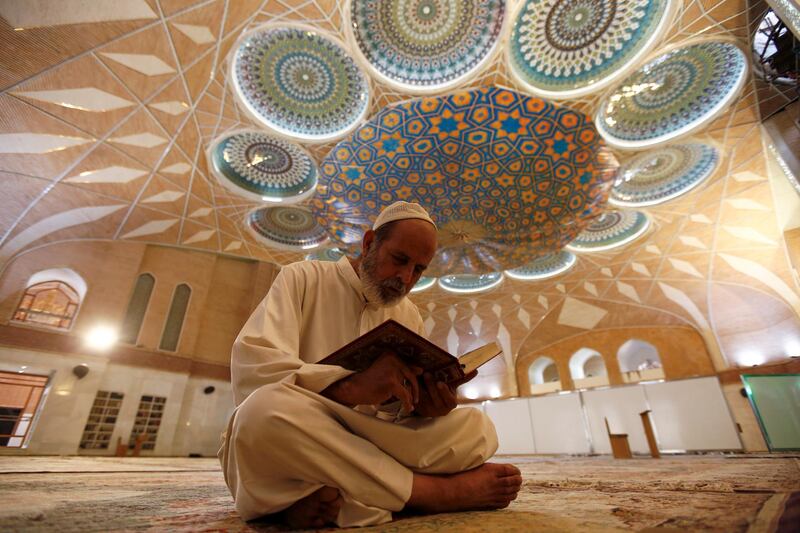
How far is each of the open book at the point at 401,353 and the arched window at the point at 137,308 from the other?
9.50 m

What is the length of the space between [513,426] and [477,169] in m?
10.0

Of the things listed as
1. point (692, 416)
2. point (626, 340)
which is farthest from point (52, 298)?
point (692, 416)

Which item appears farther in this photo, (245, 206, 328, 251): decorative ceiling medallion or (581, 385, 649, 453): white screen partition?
(581, 385, 649, 453): white screen partition

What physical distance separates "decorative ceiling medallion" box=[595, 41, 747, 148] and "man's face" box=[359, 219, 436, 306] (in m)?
5.37

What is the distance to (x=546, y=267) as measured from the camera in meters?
10.7

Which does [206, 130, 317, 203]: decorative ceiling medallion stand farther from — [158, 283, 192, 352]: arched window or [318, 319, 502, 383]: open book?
[318, 319, 502, 383]: open book

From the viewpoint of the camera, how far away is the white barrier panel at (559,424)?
11.3 m

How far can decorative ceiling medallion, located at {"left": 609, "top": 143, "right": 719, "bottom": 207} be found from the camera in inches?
259

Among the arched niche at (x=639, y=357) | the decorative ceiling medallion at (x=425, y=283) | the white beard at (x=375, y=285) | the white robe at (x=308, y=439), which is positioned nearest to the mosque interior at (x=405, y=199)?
the white robe at (x=308, y=439)

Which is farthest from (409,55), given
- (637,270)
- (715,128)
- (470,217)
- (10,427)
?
(10,427)

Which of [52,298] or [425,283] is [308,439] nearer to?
[52,298]

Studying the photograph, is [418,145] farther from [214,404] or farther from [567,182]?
[214,404]

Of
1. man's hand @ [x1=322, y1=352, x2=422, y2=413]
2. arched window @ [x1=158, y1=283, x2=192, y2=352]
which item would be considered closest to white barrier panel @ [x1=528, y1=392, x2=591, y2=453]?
arched window @ [x1=158, y1=283, x2=192, y2=352]

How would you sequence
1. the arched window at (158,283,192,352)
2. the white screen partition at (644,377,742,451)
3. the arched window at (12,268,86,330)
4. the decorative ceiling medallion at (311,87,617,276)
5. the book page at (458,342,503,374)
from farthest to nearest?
1. the white screen partition at (644,377,742,451)
2. the arched window at (158,283,192,352)
3. the arched window at (12,268,86,330)
4. the decorative ceiling medallion at (311,87,617,276)
5. the book page at (458,342,503,374)
